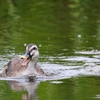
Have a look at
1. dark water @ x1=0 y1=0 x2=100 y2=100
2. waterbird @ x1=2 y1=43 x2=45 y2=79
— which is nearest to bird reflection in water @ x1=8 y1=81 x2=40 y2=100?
dark water @ x1=0 y1=0 x2=100 y2=100

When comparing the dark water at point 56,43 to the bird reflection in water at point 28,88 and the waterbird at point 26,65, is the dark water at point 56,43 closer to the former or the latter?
the bird reflection in water at point 28,88

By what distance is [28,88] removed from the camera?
1318 cm

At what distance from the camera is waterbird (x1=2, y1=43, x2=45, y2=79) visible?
14.3 m

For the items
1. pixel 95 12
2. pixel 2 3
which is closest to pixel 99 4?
pixel 95 12

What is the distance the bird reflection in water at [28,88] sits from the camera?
12.0 meters

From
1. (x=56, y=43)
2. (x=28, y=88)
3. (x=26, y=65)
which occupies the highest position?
(x=56, y=43)

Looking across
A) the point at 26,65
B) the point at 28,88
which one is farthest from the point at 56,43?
the point at 28,88

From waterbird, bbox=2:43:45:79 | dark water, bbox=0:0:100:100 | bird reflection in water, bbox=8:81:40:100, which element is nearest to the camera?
bird reflection in water, bbox=8:81:40:100

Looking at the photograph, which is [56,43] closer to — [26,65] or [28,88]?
[26,65]

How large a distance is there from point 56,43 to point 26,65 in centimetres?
421

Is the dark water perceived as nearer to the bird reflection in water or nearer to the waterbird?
the bird reflection in water

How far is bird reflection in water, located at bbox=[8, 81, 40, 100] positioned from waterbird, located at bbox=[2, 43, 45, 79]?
69 centimetres

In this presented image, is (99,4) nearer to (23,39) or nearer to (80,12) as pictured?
(80,12)

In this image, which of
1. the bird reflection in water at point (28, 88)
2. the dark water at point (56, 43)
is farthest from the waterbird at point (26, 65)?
the bird reflection in water at point (28, 88)
